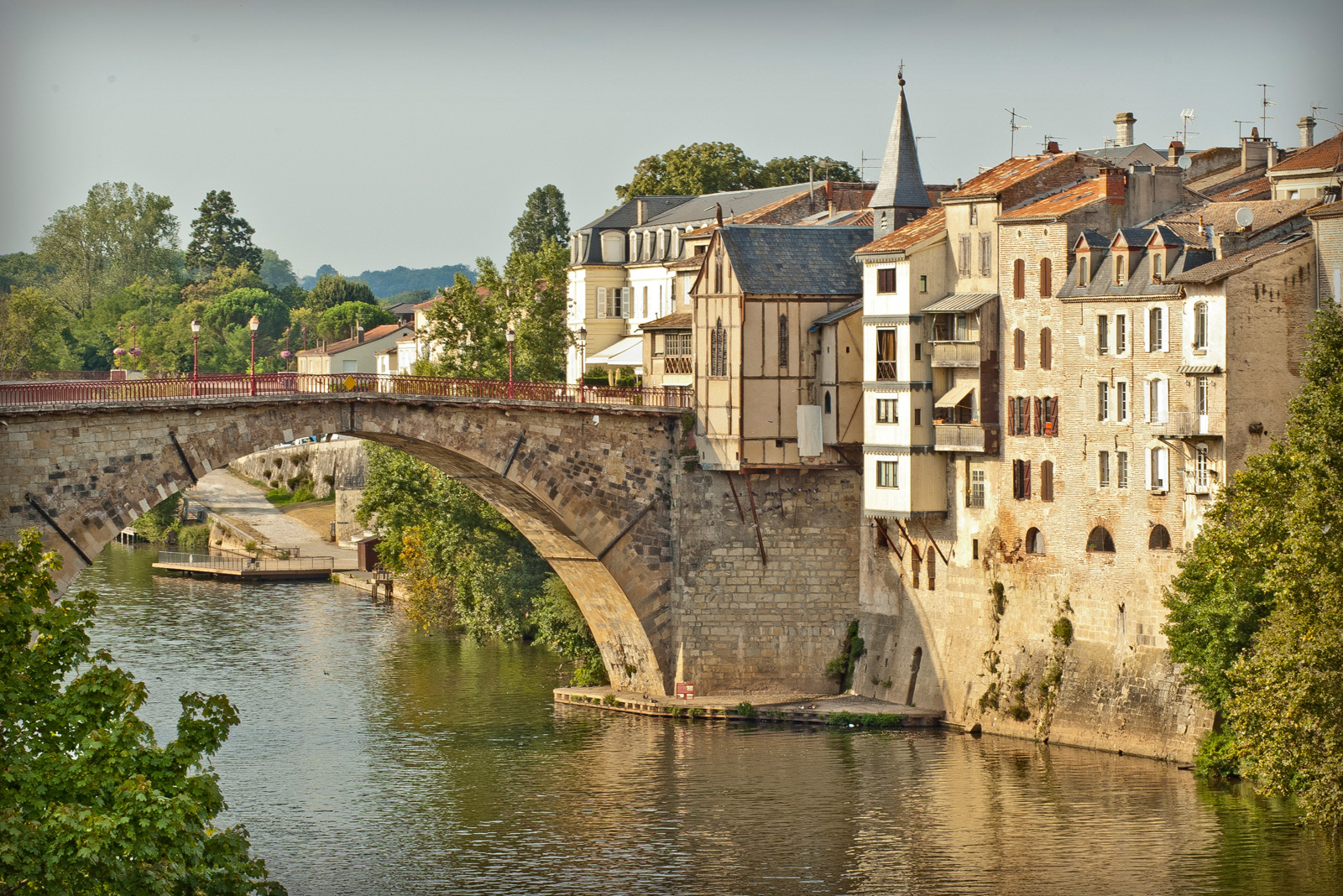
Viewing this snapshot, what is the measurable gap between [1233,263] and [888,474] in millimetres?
14569

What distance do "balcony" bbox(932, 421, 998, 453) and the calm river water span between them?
9391 millimetres

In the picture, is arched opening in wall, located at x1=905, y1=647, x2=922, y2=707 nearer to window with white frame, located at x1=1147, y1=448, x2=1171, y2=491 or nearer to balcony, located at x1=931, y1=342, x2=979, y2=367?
balcony, located at x1=931, y1=342, x2=979, y2=367

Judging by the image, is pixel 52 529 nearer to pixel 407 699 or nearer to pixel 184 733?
pixel 407 699

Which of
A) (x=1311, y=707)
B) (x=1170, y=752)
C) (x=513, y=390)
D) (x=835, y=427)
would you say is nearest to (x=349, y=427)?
(x=513, y=390)

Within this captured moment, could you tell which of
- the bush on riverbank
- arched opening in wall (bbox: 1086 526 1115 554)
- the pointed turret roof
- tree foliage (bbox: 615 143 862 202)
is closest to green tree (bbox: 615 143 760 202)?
tree foliage (bbox: 615 143 862 202)

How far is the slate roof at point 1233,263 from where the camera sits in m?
57.4

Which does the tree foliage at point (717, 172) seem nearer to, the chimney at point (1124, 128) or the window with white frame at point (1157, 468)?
the chimney at point (1124, 128)

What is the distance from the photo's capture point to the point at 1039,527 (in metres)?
64.1

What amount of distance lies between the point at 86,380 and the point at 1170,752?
115 ft

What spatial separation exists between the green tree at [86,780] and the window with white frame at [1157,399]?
3300 cm

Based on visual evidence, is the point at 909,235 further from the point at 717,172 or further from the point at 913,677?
the point at 717,172

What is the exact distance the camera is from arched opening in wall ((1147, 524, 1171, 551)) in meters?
59.7

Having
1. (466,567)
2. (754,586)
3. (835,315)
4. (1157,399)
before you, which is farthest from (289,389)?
(1157,399)

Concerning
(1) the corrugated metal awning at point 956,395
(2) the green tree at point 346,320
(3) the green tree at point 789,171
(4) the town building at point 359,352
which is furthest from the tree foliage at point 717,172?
(2) the green tree at point 346,320
